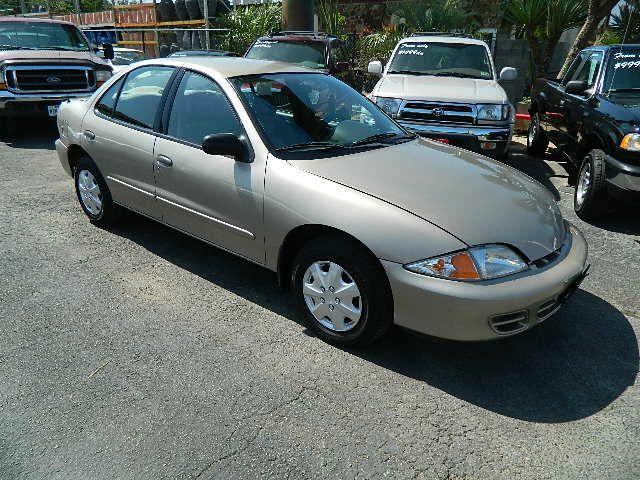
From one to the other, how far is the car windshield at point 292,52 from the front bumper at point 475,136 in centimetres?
350

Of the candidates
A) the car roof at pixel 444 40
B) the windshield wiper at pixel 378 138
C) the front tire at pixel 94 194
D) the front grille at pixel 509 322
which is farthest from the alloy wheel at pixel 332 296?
the car roof at pixel 444 40

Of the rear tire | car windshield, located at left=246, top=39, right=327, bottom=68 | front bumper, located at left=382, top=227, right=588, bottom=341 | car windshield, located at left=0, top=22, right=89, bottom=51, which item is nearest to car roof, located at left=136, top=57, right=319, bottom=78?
front bumper, located at left=382, top=227, right=588, bottom=341

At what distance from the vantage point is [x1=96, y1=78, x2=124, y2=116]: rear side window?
4672 mm

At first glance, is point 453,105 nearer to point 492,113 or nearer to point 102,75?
point 492,113

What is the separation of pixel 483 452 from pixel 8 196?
578cm

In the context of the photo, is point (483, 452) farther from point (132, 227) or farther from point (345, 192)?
point (132, 227)

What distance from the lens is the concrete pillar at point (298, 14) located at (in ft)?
38.7

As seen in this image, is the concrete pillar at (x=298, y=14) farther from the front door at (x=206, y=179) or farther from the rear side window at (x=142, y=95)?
the front door at (x=206, y=179)

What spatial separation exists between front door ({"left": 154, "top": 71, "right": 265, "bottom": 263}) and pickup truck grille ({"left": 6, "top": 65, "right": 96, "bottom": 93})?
19.5 feet

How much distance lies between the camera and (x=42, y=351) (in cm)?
322

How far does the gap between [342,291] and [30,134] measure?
8753mm

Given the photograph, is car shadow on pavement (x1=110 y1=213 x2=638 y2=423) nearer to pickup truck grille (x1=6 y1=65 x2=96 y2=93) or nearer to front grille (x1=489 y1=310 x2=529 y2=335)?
front grille (x1=489 y1=310 x2=529 y2=335)

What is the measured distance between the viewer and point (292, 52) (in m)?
9.48

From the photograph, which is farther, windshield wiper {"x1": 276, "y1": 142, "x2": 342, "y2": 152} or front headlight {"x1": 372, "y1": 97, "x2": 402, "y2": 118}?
front headlight {"x1": 372, "y1": 97, "x2": 402, "y2": 118}
